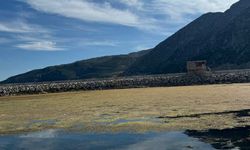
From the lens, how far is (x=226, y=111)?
3459 centimetres

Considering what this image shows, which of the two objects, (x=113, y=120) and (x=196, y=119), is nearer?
(x=196, y=119)

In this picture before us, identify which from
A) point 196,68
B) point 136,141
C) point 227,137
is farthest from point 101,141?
point 196,68

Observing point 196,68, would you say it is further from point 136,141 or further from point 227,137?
point 136,141

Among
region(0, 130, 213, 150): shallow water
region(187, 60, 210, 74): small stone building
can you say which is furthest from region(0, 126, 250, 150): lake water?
region(187, 60, 210, 74): small stone building

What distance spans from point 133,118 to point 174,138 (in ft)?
33.0

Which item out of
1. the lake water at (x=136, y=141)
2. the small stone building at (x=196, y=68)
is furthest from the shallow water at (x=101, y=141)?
the small stone building at (x=196, y=68)

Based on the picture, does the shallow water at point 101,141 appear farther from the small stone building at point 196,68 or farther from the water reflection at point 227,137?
the small stone building at point 196,68

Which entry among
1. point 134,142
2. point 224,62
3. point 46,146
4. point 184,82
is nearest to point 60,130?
point 46,146

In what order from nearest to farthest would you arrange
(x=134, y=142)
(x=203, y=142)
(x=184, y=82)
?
(x=203, y=142) → (x=134, y=142) → (x=184, y=82)

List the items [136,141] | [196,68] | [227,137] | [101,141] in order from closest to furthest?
[227,137], [136,141], [101,141], [196,68]

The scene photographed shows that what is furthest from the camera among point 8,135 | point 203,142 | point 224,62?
point 224,62

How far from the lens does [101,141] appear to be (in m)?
24.9

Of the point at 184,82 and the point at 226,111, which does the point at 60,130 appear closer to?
the point at 226,111

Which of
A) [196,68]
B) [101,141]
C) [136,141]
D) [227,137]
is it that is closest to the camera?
[227,137]
